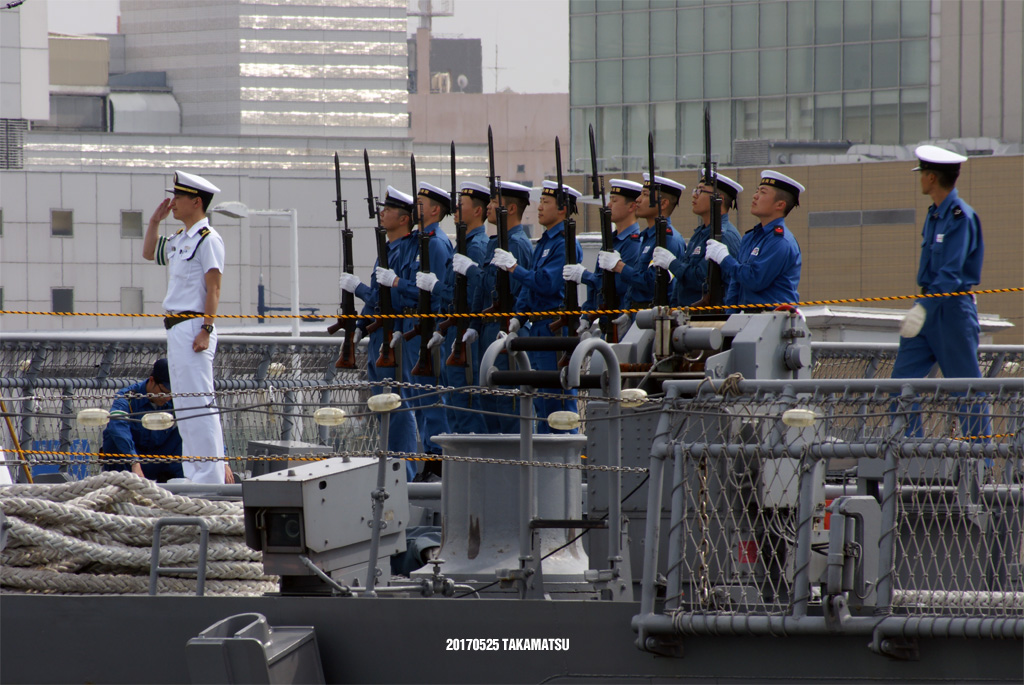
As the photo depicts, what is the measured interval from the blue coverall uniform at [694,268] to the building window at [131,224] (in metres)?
45.7

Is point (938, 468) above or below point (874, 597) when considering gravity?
above

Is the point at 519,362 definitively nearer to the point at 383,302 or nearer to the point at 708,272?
the point at 708,272

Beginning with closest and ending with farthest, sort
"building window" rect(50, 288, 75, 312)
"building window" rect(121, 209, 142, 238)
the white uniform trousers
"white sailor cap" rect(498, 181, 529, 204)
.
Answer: the white uniform trousers < "white sailor cap" rect(498, 181, 529, 204) < "building window" rect(121, 209, 142, 238) < "building window" rect(50, 288, 75, 312)

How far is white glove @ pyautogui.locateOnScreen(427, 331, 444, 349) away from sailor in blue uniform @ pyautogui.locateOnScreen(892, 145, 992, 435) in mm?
2936

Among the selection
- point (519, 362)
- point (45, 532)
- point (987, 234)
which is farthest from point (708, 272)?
point (987, 234)

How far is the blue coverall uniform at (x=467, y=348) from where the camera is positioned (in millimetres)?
8727

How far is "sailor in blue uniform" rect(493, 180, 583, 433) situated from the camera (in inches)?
352

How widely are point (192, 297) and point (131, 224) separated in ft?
149

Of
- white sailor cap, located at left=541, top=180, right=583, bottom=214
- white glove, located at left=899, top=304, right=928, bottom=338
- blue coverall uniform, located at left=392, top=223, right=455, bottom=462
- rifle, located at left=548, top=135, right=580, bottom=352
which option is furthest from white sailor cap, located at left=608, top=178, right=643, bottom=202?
white glove, located at left=899, top=304, right=928, bottom=338

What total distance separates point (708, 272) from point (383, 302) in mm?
2648

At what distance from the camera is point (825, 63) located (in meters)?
45.3

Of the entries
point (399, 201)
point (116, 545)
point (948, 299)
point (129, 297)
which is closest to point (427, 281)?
point (399, 201)

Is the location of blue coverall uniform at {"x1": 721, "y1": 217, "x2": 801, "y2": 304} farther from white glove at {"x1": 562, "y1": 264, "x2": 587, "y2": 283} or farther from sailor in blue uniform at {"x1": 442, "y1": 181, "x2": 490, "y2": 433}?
sailor in blue uniform at {"x1": 442, "y1": 181, "x2": 490, "y2": 433}

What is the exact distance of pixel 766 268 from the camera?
7.66 meters
